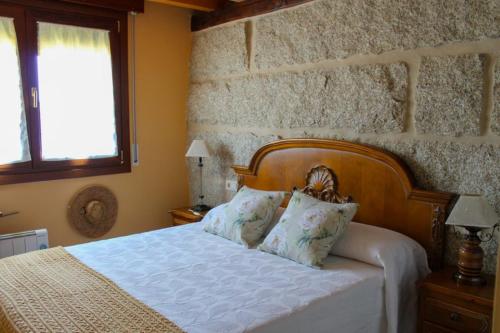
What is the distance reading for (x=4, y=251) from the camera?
2.98 m

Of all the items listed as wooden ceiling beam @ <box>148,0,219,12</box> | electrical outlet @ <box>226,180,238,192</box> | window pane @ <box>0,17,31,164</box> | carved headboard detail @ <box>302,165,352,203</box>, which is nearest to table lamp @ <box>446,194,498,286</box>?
carved headboard detail @ <box>302,165,352,203</box>

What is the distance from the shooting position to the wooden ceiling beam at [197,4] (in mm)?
3513

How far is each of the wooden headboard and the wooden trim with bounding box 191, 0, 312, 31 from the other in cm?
104

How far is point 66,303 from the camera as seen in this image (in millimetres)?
1812

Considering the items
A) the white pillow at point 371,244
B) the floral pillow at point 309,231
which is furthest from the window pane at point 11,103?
the white pillow at point 371,244

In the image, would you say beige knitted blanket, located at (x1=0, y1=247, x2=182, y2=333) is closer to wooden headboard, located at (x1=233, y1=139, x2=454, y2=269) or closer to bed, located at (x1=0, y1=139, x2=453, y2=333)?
bed, located at (x1=0, y1=139, x2=453, y2=333)

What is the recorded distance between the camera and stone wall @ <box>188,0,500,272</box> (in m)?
2.17

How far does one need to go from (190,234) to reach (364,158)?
1.28 meters

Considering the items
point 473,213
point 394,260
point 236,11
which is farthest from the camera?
point 236,11

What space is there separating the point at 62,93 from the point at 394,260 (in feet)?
9.05

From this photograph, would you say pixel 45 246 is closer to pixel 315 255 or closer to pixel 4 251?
pixel 4 251

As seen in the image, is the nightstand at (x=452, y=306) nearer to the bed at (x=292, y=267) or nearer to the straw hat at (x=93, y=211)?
the bed at (x=292, y=267)

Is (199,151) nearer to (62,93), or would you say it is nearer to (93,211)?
(93,211)

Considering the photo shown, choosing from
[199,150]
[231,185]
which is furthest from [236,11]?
[231,185]
